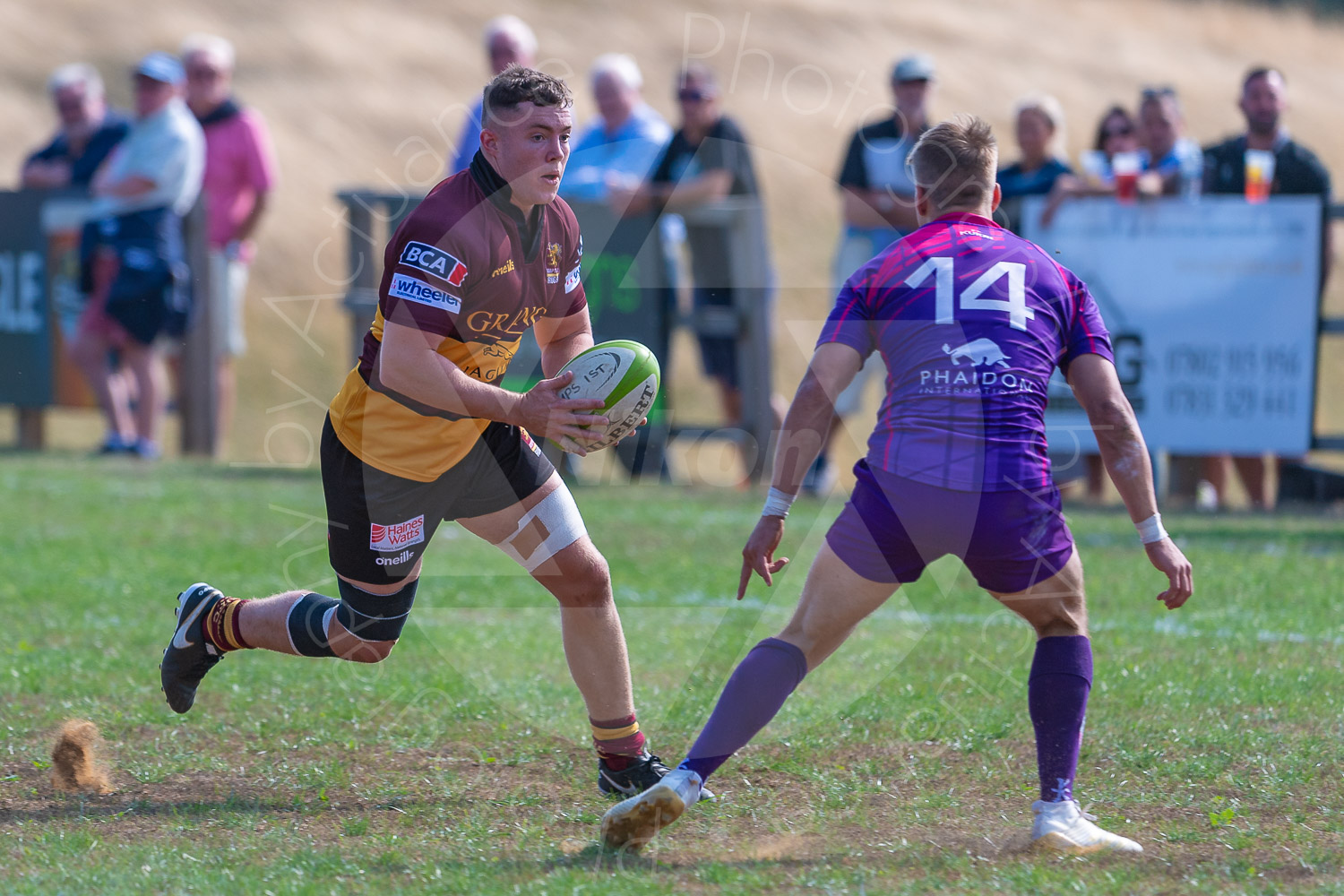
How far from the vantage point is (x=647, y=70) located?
32.8 m

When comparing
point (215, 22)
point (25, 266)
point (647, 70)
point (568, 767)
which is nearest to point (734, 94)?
point (647, 70)

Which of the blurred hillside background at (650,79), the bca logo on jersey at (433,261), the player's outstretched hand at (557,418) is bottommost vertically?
the player's outstretched hand at (557,418)

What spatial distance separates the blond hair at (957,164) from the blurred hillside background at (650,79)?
39.7 feet

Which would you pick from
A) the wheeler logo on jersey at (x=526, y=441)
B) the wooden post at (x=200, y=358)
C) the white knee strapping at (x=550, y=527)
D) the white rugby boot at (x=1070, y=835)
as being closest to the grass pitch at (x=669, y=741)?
the white rugby boot at (x=1070, y=835)

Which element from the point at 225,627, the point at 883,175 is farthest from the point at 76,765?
the point at 883,175

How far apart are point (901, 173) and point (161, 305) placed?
18.8 ft

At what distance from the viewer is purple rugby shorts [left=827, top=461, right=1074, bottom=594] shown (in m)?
3.94

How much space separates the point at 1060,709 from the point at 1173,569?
47 centimetres

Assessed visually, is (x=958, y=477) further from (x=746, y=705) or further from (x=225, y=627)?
(x=225, y=627)

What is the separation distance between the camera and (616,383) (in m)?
4.23

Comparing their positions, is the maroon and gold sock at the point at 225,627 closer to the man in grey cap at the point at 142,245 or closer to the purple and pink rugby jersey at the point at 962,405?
the purple and pink rugby jersey at the point at 962,405

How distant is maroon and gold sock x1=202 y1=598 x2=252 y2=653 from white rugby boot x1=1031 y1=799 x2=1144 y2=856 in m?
2.46

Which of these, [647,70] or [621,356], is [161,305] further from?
[647,70]

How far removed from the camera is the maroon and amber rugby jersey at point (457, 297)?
416 cm
